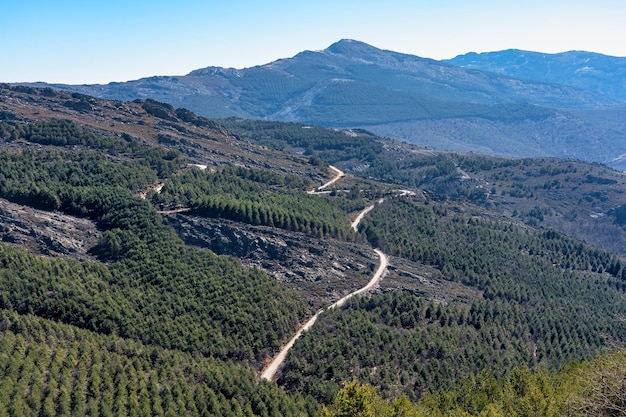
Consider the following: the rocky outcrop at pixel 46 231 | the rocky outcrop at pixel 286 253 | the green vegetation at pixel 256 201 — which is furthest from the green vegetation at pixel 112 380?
the green vegetation at pixel 256 201

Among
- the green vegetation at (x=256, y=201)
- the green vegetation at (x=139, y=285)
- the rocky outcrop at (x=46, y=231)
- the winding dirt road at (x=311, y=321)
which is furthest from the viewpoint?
the green vegetation at (x=256, y=201)

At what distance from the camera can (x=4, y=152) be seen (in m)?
137

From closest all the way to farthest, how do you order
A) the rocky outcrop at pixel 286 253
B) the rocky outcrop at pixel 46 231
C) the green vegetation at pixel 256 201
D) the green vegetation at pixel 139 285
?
1. the green vegetation at pixel 139 285
2. the rocky outcrop at pixel 46 231
3. the rocky outcrop at pixel 286 253
4. the green vegetation at pixel 256 201

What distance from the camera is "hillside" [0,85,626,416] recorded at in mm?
76000

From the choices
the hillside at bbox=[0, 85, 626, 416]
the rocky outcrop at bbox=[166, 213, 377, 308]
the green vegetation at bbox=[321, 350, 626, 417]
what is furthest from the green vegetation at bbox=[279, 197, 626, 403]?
the green vegetation at bbox=[321, 350, 626, 417]

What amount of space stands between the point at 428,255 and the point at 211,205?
53.7m

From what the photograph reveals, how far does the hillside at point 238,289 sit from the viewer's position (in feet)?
249

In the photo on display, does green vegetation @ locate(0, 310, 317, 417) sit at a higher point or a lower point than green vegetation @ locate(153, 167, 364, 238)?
lower

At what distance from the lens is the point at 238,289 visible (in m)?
106

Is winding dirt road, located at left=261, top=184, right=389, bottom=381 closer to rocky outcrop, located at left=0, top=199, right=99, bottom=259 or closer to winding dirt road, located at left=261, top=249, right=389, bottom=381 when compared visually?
winding dirt road, located at left=261, top=249, right=389, bottom=381

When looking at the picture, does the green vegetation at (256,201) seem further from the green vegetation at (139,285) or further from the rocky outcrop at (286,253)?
the green vegetation at (139,285)

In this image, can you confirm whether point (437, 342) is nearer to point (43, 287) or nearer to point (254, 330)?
point (254, 330)

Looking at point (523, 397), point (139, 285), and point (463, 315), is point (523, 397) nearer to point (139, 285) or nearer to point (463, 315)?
point (463, 315)

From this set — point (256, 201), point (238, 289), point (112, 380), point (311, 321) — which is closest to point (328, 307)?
point (311, 321)
